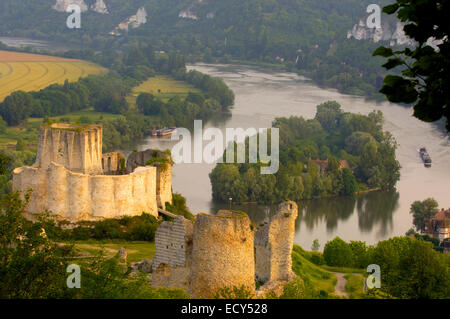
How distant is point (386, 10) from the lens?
705 centimetres

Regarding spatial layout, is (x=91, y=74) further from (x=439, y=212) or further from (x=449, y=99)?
(x=449, y=99)

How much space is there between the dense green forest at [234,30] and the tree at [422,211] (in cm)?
5442

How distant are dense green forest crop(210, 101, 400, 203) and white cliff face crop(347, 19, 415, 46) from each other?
34.2 meters

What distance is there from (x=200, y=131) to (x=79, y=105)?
44.6 ft

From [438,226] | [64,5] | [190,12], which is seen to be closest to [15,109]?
[438,226]

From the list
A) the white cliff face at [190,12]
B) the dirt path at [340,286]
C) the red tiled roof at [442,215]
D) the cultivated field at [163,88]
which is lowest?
the red tiled roof at [442,215]

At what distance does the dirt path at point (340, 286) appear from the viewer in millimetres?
18328

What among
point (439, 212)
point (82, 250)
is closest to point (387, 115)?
point (439, 212)

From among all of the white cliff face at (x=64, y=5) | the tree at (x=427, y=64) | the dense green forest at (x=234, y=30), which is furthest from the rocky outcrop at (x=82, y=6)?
the tree at (x=427, y=64)

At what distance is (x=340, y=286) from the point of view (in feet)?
64.3

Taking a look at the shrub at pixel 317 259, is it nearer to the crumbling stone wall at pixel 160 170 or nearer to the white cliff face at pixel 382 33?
the crumbling stone wall at pixel 160 170

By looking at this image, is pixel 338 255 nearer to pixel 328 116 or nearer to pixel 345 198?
pixel 345 198

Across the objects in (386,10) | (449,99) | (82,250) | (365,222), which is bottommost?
(365,222)

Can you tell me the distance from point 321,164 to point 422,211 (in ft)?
43.5
